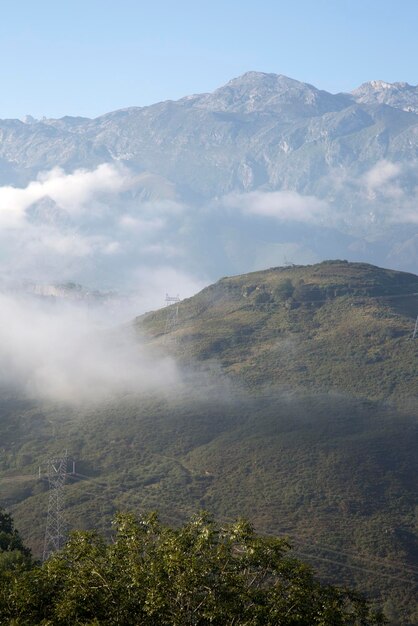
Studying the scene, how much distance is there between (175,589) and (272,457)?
369 feet

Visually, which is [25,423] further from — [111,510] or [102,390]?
[111,510]

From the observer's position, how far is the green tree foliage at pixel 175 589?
111ft

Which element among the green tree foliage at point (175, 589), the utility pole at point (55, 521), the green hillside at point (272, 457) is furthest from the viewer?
the green hillside at point (272, 457)

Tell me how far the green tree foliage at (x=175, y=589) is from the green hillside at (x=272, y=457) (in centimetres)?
6257

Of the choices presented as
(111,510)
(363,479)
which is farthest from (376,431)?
(111,510)

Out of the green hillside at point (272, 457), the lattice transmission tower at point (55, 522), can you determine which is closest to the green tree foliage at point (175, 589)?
the green hillside at point (272, 457)

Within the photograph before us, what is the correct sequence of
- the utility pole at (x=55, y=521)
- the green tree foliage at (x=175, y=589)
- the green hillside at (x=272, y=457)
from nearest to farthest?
the green tree foliage at (x=175, y=589) < the utility pole at (x=55, y=521) < the green hillside at (x=272, y=457)

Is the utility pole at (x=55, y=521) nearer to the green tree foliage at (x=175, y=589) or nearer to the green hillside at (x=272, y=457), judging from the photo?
the green hillside at (x=272, y=457)

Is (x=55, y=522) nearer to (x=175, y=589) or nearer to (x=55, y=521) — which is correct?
(x=55, y=521)

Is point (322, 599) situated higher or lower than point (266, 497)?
higher

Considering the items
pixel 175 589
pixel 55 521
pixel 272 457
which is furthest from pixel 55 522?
pixel 175 589

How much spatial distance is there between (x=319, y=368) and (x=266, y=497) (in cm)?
7156

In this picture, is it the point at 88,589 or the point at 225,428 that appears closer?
the point at 88,589

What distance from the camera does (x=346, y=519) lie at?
389 feet
